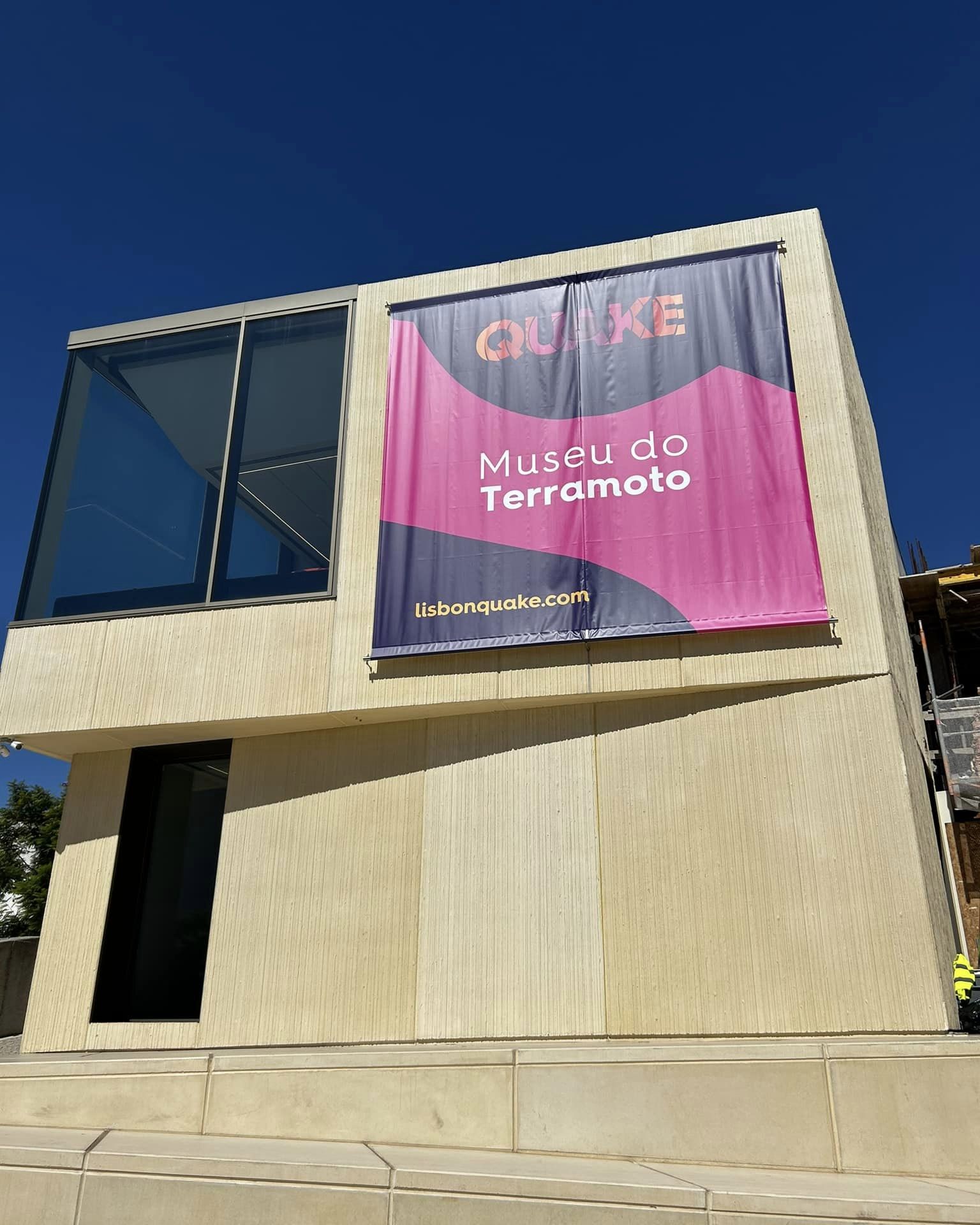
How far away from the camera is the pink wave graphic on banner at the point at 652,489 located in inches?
399

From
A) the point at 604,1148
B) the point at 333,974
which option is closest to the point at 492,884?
the point at 333,974

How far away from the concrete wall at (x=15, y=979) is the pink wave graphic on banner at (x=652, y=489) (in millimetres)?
8507

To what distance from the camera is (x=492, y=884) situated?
9.90 metres

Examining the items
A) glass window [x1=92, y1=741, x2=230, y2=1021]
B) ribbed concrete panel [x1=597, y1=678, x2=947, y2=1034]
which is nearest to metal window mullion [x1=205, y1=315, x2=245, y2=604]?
glass window [x1=92, y1=741, x2=230, y2=1021]

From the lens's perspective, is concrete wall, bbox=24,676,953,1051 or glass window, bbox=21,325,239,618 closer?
concrete wall, bbox=24,676,953,1051

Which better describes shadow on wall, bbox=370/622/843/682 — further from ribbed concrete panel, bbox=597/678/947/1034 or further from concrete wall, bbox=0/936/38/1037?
concrete wall, bbox=0/936/38/1037

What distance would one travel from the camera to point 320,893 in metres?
10.4

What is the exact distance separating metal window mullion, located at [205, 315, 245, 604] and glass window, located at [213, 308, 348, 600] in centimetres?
5

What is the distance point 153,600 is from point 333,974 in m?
5.20

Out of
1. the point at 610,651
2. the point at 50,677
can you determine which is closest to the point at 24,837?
the point at 50,677

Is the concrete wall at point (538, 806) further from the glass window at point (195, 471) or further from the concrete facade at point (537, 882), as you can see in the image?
the glass window at point (195, 471)

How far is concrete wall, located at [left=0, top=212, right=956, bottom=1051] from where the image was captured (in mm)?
9023

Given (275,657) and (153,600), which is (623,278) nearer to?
(275,657)

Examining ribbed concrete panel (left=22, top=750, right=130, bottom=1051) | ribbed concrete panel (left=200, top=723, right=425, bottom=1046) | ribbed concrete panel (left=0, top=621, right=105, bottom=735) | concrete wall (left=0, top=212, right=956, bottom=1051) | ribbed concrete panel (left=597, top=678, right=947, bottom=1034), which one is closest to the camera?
ribbed concrete panel (left=597, top=678, right=947, bottom=1034)
